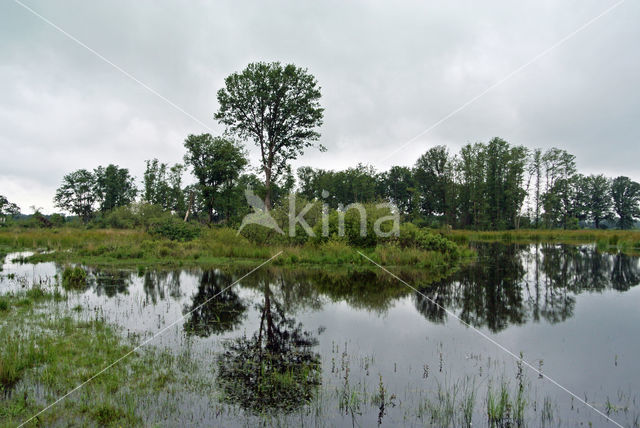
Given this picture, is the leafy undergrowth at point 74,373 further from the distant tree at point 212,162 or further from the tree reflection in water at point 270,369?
the distant tree at point 212,162

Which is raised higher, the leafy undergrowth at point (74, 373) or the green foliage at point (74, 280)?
the green foliage at point (74, 280)

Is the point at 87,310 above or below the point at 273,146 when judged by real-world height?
below

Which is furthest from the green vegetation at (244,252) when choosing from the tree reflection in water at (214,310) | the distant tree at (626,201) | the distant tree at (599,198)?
the distant tree at (626,201)

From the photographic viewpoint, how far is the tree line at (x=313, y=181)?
106ft

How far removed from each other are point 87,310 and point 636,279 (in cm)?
2106

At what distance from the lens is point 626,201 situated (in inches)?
3305

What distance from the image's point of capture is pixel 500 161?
220 ft

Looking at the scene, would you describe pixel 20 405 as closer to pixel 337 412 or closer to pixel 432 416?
pixel 337 412

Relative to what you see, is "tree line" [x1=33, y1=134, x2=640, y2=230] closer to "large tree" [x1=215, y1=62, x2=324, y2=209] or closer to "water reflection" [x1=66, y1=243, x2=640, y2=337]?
"large tree" [x1=215, y1=62, x2=324, y2=209]

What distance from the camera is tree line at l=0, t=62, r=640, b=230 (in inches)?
1275

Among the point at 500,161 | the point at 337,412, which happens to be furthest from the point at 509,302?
the point at 500,161

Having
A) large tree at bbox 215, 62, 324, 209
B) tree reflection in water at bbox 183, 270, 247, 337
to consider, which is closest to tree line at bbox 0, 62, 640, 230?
large tree at bbox 215, 62, 324, 209

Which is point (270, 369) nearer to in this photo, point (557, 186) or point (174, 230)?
point (174, 230)

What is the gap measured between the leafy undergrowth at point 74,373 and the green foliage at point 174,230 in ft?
68.2
